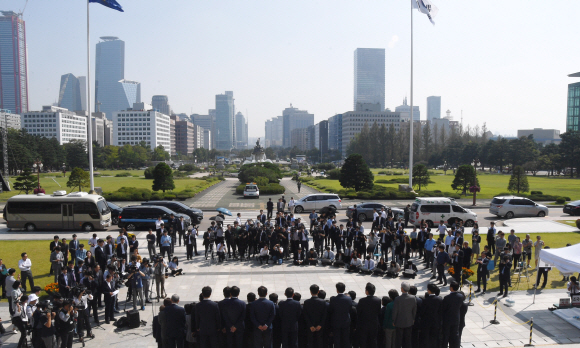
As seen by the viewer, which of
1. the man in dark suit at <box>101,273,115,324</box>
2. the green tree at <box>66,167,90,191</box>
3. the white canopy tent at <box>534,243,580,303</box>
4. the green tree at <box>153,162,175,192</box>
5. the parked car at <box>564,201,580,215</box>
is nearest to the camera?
the man in dark suit at <box>101,273,115,324</box>

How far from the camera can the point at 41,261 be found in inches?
643

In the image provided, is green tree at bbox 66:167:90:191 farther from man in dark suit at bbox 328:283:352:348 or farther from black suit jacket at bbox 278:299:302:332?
man in dark suit at bbox 328:283:352:348

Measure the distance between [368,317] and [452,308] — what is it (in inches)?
69.4

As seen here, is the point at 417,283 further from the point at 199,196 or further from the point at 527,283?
the point at 199,196

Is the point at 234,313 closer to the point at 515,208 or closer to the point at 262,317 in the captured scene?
the point at 262,317

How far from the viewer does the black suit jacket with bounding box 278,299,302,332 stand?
754 centimetres

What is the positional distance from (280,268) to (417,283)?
206 inches

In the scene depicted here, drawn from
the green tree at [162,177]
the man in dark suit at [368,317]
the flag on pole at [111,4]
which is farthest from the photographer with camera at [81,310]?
the green tree at [162,177]

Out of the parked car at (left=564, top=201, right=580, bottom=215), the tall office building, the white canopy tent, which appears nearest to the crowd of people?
the white canopy tent

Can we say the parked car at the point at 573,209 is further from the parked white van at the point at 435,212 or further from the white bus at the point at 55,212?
the white bus at the point at 55,212

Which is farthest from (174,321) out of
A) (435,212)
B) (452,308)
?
(435,212)

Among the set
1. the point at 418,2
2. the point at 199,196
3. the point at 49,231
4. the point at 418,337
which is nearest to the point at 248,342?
the point at 418,337

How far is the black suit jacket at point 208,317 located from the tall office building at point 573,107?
465 feet

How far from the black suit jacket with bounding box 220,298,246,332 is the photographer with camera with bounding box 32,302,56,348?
3.55m
